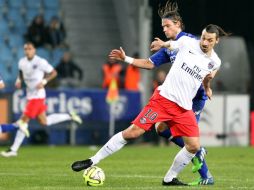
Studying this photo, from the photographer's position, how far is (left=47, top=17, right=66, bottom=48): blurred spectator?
83.4 ft

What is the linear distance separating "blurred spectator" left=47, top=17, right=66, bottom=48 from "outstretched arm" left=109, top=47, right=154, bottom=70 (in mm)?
13974

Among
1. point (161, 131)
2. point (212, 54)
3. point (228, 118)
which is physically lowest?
point (228, 118)

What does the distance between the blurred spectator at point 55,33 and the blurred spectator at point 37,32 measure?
168 mm

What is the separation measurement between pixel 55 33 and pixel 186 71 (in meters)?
14.6

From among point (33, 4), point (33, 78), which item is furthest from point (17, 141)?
point (33, 4)

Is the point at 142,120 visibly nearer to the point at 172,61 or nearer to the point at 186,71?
the point at 186,71

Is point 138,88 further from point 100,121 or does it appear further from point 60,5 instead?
point 60,5

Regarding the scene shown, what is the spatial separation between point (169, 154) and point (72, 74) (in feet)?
19.2

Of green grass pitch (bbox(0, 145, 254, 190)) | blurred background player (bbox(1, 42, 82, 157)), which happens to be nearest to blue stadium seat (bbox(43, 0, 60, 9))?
green grass pitch (bbox(0, 145, 254, 190))

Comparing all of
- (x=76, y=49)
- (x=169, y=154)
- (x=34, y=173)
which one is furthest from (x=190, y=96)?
(x=76, y=49)

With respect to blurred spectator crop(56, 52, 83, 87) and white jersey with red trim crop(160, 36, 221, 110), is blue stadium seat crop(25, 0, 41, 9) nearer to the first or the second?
blurred spectator crop(56, 52, 83, 87)

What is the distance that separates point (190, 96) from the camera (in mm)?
11312

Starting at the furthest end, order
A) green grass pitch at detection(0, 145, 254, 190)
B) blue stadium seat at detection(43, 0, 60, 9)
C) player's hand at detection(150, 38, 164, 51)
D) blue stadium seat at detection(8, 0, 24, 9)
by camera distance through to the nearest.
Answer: blue stadium seat at detection(43, 0, 60, 9) → blue stadium seat at detection(8, 0, 24, 9) → green grass pitch at detection(0, 145, 254, 190) → player's hand at detection(150, 38, 164, 51)

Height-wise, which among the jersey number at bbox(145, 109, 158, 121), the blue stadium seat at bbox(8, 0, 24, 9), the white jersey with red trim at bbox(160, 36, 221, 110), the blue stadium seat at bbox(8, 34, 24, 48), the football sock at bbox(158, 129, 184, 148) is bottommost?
the blue stadium seat at bbox(8, 34, 24, 48)
